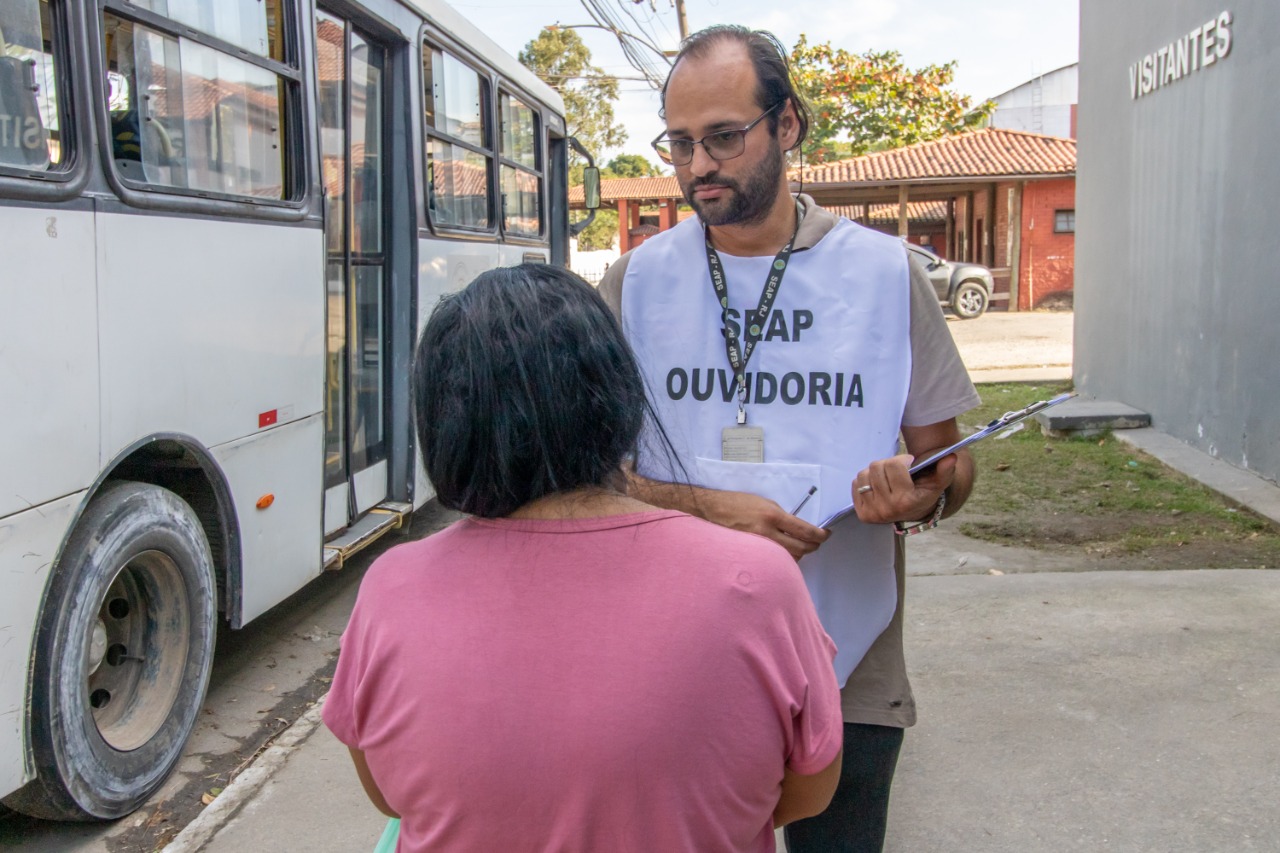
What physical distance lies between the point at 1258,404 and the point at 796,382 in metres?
6.17

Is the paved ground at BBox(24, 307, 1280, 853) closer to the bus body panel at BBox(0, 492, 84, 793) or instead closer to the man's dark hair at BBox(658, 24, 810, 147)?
the bus body panel at BBox(0, 492, 84, 793)

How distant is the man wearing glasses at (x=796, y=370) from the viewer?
6.28 ft

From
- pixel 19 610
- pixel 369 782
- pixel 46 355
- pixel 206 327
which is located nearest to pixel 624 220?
pixel 206 327

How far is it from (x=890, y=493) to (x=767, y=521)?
0.62 ft

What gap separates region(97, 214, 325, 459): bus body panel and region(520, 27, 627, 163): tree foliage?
4610 cm

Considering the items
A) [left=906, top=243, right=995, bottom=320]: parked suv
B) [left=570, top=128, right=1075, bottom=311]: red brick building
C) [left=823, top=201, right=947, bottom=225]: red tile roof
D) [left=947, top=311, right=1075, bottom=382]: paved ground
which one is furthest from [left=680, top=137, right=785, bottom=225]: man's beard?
[left=823, top=201, right=947, bottom=225]: red tile roof

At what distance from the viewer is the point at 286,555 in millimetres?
4559

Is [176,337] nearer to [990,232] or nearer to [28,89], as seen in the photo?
[28,89]

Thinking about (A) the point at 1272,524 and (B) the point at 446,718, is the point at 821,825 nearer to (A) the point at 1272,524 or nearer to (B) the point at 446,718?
(B) the point at 446,718

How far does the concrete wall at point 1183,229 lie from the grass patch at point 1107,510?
519 mm

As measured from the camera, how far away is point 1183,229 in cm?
838

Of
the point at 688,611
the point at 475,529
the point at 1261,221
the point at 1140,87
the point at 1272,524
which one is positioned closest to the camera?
the point at 688,611

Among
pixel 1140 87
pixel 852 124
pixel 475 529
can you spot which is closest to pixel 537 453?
pixel 475 529

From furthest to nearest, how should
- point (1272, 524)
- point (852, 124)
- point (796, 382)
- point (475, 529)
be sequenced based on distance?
point (852, 124) → point (1272, 524) → point (796, 382) → point (475, 529)
